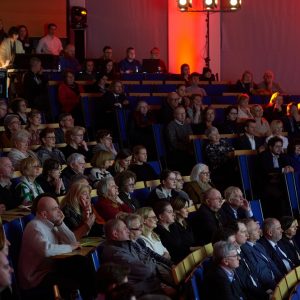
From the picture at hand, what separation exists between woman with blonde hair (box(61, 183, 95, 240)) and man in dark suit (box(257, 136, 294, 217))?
9.87 feet

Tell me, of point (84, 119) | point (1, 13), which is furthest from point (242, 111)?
point (1, 13)

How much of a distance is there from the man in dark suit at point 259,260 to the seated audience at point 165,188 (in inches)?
34.5

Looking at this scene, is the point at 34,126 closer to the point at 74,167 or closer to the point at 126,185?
the point at 74,167

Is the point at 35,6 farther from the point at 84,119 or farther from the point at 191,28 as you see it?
the point at 84,119

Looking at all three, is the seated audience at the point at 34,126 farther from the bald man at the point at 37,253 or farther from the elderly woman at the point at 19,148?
the bald man at the point at 37,253

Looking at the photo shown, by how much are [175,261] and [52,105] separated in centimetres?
426

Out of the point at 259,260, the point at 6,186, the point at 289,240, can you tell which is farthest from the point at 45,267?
the point at 289,240

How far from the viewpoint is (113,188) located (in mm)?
6227

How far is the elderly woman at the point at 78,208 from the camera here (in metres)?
5.73

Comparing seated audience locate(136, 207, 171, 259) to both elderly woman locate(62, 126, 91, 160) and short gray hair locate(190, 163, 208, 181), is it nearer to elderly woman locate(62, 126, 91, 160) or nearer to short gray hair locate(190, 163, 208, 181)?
short gray hair locate(190, 163, 208, 181)

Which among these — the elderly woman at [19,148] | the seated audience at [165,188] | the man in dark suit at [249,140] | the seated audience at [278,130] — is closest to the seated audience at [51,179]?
the elderly woman at [19,148]

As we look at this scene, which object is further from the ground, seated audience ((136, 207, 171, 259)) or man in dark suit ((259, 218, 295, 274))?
seated audience ((136, 207, 171, 259))

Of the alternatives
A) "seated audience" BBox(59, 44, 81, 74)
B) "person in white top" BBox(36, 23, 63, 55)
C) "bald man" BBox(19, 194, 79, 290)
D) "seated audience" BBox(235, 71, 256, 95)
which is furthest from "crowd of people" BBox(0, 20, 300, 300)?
"person in white top" BBox(36, 23, 63, 55)

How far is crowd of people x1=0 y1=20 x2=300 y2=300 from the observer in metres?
5.01
